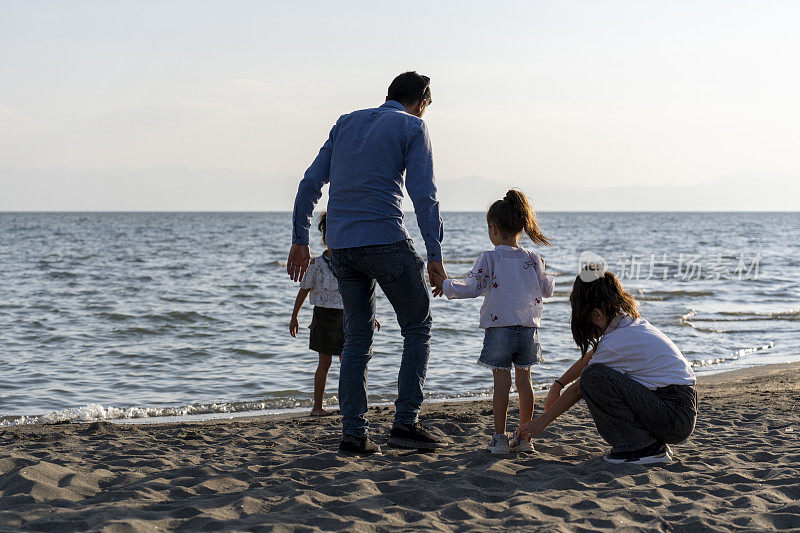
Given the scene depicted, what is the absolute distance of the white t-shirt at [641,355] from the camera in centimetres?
367

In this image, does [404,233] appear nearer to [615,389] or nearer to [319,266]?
[615,389]

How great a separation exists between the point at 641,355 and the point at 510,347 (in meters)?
0.70

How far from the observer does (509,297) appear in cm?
405

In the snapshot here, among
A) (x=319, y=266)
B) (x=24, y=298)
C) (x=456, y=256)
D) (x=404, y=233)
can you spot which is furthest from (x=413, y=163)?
(x=456, y=256)

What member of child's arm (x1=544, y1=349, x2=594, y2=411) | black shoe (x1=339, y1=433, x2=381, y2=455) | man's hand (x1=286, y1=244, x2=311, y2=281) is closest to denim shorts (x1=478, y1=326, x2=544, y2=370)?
child's arm (x1=544, y1=349, x2=594, y2=411)

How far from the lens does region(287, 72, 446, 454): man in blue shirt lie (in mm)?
3840

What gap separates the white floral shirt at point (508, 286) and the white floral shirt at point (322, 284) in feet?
6.44

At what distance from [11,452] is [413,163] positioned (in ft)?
8.96

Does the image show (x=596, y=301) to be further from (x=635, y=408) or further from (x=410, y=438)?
(x=410, y=438)

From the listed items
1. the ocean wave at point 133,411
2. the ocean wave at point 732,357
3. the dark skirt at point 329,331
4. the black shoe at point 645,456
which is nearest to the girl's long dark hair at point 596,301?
the black shoe at point 645,456

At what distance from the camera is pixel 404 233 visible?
3.92 metres

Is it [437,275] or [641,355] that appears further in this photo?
[437,275]

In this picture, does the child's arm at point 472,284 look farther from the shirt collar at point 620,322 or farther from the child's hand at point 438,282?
the shirt collar at point 620,322

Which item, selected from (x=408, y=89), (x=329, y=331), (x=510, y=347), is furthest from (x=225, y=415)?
(x=408, y=89)
